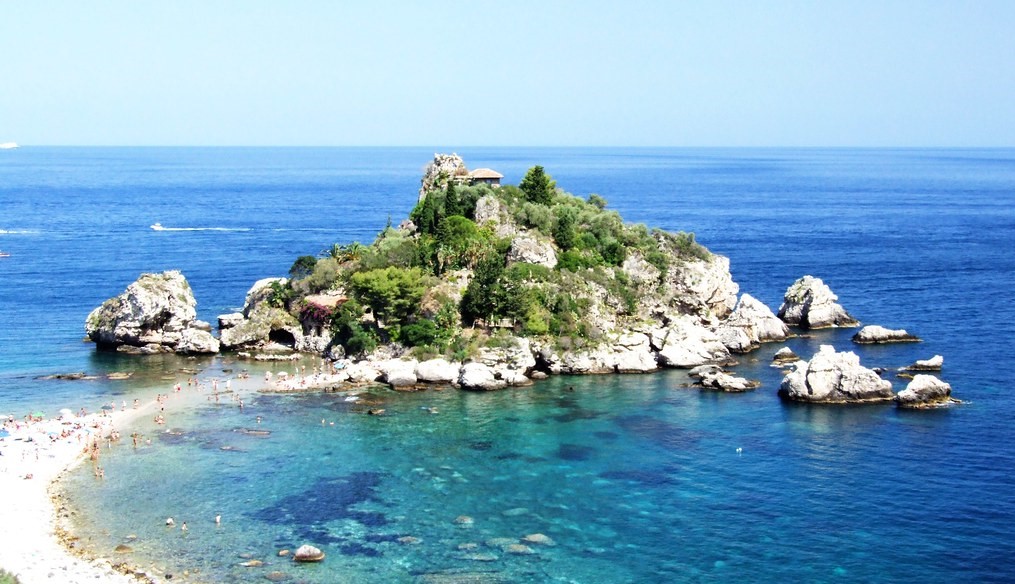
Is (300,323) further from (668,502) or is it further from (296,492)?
(668,502)

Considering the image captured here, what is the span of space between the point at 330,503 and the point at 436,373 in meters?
25.5

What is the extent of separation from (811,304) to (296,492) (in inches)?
2426

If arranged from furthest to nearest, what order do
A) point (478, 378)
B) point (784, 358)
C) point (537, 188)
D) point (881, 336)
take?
point (537, 188) → point (881, 336) → point (784, 358) → point (478, 378)

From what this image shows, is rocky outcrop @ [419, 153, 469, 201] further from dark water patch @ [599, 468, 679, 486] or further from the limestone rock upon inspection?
dark water patch @ [599, 468, 679, 486]

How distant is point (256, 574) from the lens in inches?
1813

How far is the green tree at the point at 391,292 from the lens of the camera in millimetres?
84062

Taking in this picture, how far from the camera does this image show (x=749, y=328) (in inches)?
3607

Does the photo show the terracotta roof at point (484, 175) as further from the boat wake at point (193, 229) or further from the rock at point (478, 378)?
the boat wake at point (193, 229)

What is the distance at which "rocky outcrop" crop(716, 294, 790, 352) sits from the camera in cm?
8962

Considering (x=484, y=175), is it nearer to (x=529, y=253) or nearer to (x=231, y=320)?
(x=529, y=253)

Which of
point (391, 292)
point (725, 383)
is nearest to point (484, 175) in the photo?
point (391, 292)

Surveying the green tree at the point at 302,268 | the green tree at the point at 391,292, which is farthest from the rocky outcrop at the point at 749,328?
the green tree at the point at 302,268

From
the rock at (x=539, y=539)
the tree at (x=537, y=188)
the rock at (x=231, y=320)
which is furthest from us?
the tree at (x=537, y=188)

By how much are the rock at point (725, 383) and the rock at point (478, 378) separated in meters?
16.7
